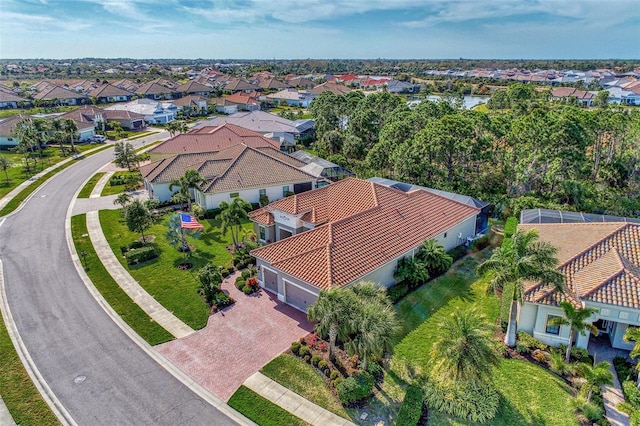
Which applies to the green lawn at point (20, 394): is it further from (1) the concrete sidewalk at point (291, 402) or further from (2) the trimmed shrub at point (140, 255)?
(2) the trimmed shrub at point (140, 255)

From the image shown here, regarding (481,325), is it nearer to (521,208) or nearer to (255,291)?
(255,291)

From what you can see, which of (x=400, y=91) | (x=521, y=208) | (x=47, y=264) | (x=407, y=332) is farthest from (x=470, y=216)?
(x=400, y=91)

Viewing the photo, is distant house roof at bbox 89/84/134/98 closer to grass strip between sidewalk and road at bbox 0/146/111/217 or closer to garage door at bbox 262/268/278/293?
grass strip between sidewalk and road at bbox 0/146/111/217

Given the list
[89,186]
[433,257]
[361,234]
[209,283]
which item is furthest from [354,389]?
[89,186]

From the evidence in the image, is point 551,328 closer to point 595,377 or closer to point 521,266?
point 595,377

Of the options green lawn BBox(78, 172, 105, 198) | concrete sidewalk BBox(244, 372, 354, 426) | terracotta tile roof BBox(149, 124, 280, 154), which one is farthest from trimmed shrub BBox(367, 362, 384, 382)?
green lawn BBox(78, 172, 105, 198)
